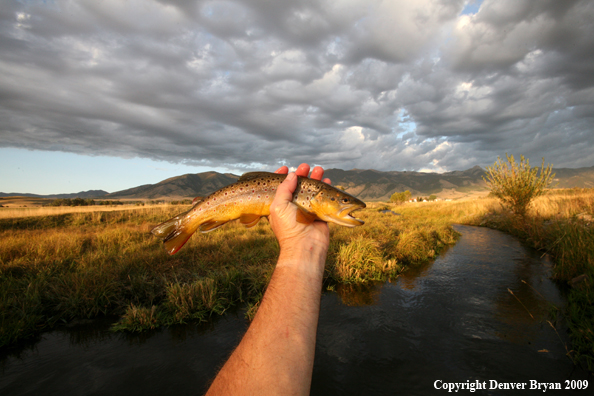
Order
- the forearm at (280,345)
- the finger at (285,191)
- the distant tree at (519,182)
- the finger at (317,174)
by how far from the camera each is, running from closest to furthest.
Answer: the forearm at (280,345) < the finger at (285,191) < the finger at (317,174) < the distant tree at (519,182)

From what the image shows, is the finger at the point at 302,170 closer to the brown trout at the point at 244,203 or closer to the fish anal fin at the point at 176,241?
the brown trout at the point at 244,203

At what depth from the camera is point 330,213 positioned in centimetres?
278

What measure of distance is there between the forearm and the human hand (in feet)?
1.08

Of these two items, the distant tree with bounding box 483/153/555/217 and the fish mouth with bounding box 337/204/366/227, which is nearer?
the fish mouth with bounding box 337/204/366/227

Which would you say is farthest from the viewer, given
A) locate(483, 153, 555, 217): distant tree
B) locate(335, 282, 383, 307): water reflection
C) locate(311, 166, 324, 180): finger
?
locate(483, 153, 555, 217): distant tree

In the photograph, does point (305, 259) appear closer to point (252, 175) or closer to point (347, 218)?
point (347, 218)

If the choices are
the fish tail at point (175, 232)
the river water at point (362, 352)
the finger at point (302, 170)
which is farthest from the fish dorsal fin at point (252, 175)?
the river water at point (362, 352)

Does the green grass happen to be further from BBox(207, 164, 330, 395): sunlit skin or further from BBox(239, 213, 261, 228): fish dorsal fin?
BBox(239, 213, 261, 228): fish dorsal fin

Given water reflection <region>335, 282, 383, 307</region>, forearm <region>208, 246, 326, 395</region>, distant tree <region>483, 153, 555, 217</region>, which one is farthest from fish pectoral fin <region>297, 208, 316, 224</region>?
distant tree <region>483, 153, 555, 217</region>

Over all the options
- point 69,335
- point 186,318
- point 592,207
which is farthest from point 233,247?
point 592,207

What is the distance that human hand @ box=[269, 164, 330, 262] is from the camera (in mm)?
2143

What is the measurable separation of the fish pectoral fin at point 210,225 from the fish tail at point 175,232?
15cm

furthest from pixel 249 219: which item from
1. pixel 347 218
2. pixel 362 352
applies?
pixel 362 352

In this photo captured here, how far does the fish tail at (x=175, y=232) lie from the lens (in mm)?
2926
